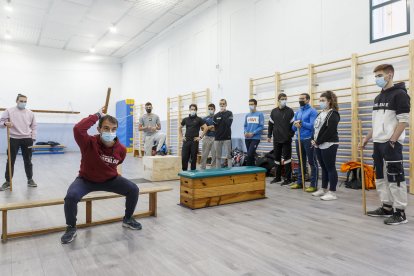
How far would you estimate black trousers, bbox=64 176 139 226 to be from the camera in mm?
2258

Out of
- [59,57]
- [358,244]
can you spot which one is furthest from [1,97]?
[358,244]

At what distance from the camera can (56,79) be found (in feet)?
38.4

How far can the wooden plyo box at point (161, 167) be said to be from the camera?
5.04 metres

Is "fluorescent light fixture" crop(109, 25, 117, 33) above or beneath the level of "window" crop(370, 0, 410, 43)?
above

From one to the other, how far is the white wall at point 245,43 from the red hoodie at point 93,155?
4.13 metres

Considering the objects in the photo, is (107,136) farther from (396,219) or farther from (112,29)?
(112,29)

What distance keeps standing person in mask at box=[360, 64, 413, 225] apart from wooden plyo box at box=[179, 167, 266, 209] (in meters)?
1.38

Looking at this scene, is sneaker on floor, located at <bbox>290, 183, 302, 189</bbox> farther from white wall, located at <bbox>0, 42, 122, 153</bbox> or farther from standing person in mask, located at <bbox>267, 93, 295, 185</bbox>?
white wall, located at <bbox>0, 42, 122, 153</bbox>

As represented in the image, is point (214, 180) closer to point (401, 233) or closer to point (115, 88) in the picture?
point (401, 233)

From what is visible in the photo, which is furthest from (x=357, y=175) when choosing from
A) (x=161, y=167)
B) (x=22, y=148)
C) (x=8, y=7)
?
(x=8, y=7)

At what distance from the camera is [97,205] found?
11.0 ft

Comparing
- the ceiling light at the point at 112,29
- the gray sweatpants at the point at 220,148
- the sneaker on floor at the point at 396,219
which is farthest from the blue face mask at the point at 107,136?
the ceiling light at the point at 112,29

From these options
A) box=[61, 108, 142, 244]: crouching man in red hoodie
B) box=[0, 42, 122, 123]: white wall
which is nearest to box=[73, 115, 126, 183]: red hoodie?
box=[61, 108, 142, 244]: crouching man in red hoodie

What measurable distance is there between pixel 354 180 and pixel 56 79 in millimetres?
11504
